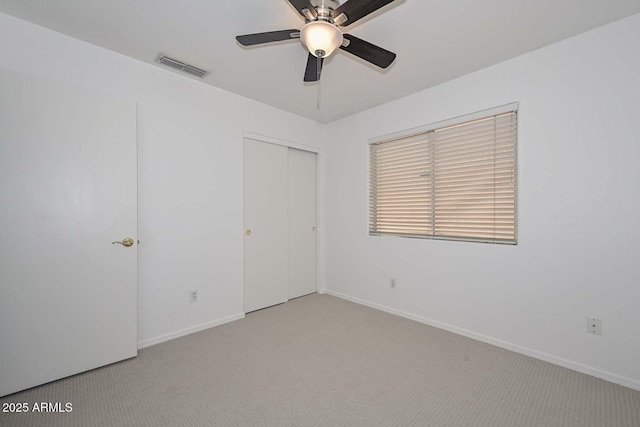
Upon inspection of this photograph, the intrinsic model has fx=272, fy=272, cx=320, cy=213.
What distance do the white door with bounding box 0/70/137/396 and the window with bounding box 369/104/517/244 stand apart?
2.67 metres

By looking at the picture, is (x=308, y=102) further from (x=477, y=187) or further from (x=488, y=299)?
(x=488, y=299)

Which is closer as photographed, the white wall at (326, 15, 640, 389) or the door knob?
the white wall at (326, 15, 640, 389)

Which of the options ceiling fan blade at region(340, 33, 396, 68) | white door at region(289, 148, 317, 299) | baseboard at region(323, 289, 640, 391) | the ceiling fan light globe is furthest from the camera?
white door at region(289, 148, 317, 299)

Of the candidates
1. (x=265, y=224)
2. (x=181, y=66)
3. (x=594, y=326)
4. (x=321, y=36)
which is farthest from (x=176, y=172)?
(x=594, y=326)

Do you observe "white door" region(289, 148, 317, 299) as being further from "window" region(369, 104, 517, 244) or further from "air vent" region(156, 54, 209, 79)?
"air vent" region(156, 54, 209, 79)

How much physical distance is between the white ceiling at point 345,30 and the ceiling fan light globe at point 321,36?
1.38 feet

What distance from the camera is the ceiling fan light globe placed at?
4.88 ft

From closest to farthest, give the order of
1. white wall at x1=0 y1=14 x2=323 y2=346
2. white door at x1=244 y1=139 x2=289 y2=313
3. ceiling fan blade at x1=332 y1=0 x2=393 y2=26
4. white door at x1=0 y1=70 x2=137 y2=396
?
ceiling fan blade at x1=332 y1=0 x2=393 y2=26
white door at x1=0 y1=70 x2=137 y2=396
white wall at x1=0 y1=14 x2=323 y2=346
white door at x1=244 y1=139 x2=289 y2=313

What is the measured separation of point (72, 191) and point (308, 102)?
8.05 feet

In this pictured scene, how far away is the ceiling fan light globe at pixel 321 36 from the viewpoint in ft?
4.88

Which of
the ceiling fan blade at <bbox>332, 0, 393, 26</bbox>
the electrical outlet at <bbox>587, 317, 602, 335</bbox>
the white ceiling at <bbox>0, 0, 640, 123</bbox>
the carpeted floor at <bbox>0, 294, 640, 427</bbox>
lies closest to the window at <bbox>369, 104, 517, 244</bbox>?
the white ceiling at <bbox>0, 0, 640, 123</bbox>

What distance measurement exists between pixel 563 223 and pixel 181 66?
354 centimetres

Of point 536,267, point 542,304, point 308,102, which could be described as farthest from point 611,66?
point 308,102

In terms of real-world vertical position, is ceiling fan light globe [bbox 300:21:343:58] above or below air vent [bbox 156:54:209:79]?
below
